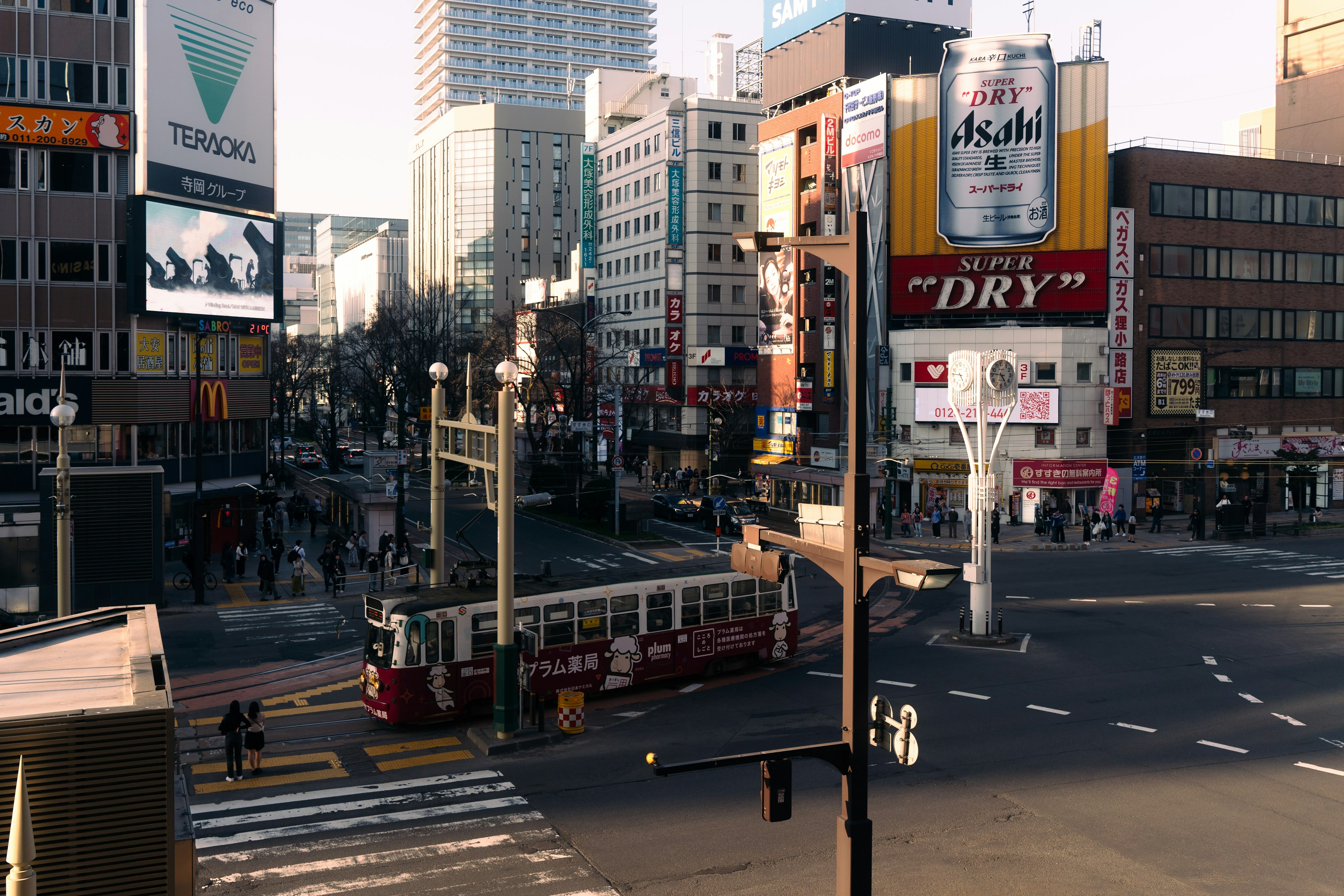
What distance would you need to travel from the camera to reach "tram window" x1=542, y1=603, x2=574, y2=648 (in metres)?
25.3

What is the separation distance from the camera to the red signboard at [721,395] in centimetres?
8988

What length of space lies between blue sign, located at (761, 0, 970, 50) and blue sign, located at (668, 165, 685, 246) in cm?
1235

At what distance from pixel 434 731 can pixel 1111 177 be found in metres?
58.8

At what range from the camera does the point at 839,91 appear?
73688mm

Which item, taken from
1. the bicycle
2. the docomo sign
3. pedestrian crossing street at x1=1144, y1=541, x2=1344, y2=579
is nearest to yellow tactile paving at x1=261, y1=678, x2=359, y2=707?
the bicycle

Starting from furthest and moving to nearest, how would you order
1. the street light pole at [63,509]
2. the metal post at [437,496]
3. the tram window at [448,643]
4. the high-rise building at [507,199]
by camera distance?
1. the high-rise building at [507,199]
2. the metal post at [437,496]
3. the tram window at [448,643]
4. the street light pole at [63,509]

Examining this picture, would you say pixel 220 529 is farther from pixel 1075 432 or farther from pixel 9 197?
pixel 1075 432

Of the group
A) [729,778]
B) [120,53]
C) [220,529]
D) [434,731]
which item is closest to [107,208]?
[120,53]

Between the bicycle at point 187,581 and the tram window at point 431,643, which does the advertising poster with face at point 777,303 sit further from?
the tram window at point 431,643

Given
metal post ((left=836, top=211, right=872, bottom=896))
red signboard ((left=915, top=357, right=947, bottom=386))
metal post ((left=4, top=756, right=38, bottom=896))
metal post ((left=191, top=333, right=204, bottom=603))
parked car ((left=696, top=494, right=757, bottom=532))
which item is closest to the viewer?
metal post ((left=4, top=756, right=38, bottom=896))

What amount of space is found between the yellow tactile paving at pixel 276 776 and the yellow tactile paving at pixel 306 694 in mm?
4518

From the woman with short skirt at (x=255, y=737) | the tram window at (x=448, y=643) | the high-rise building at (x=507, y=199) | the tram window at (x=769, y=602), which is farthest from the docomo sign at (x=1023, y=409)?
the high-rise building at (x=507, y=199)

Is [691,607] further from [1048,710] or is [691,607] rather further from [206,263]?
[206,263]

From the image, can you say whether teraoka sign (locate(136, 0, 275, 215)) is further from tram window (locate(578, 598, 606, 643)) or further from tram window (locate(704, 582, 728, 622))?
tram window (locate(704, 582, 728, 622))
